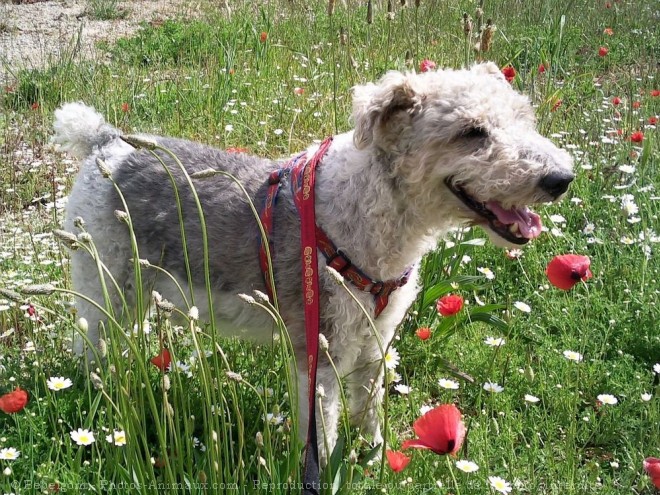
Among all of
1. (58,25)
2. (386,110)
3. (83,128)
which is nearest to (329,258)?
(386,110)

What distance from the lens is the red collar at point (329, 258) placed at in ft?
9.95

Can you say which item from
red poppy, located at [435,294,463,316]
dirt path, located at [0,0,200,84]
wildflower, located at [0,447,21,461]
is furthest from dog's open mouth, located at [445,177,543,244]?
dirt path, located at [0,0,200,84]

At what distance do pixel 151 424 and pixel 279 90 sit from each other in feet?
12.7

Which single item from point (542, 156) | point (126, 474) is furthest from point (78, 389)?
point (542, 156)

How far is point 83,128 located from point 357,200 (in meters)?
1.65

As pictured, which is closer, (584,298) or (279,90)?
(584,298)

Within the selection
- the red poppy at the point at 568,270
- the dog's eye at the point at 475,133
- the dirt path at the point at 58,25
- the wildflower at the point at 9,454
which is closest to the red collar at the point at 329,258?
the dog's eye at the point at 475,133

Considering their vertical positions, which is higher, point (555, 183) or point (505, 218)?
point (555, 183)

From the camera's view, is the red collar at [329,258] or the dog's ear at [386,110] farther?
the red collar at [329,258]

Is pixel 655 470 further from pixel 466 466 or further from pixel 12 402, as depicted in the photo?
pixel 12 402

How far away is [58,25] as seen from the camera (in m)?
9.27

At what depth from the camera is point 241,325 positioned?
3.36 metres

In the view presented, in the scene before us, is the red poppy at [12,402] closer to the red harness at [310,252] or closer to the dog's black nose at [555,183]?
the red harness at [310,252]

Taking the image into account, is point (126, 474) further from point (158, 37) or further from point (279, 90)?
point (158, 37)
